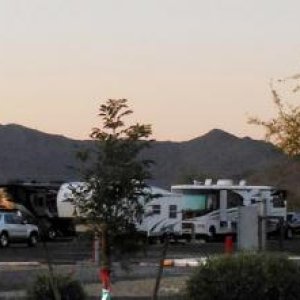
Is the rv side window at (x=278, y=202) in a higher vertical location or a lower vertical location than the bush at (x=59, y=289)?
higher

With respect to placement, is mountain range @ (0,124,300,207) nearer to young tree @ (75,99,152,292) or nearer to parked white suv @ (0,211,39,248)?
parked white suv @ (0,211,39,248)

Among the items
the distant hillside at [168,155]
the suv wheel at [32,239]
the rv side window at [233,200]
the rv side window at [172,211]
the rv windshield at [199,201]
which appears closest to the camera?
the suv wheel at [32,239]

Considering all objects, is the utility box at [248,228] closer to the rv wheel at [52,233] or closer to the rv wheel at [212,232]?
the rv wheel at [212,232]

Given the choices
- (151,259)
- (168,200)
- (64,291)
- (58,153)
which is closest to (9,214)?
(168,200)

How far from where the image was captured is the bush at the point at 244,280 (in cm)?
1524

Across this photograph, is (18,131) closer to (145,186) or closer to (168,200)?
(168,200)

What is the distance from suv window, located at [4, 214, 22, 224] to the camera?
4709 cm

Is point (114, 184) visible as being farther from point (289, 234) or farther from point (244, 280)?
point (289, 234)

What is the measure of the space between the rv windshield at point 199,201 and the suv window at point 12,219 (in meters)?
8.63

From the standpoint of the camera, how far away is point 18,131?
129 metres

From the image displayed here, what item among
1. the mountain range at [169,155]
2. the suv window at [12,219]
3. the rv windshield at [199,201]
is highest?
the mountain range at [169,155]

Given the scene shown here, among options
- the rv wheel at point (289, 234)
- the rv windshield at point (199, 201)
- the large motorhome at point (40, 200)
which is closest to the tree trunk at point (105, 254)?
the rv windshield at point (199, 201)

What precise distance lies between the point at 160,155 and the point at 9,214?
8004 cm

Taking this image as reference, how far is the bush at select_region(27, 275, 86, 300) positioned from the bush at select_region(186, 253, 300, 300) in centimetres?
175
